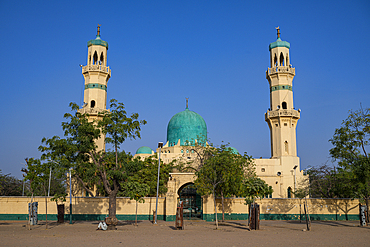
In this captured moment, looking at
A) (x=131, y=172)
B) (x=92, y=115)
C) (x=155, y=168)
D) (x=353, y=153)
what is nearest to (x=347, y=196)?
(x=353, y=153)

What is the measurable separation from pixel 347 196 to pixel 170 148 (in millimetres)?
24513

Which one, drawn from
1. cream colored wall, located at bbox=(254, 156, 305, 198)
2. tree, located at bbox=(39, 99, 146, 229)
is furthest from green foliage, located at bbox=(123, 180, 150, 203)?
cream colored wall, located at bbox=(254, 156, 305, 198)

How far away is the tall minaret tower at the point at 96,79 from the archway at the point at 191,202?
38.4ft

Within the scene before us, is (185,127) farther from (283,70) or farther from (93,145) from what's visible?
(93,145)

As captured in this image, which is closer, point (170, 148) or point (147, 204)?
point (147, 204)

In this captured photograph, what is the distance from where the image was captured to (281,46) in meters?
46.6

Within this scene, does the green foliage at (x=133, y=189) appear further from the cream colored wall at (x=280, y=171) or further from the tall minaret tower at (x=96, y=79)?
the cream colored wall at (x=280, y=171)

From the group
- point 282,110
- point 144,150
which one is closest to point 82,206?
point 144,150

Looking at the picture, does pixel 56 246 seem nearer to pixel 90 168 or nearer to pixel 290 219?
pixel 90 168

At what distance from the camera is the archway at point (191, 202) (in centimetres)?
3387

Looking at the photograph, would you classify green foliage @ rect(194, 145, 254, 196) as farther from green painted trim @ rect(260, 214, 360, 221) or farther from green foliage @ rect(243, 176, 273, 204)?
green painted trim @ rect(260, 214, 360, 221)

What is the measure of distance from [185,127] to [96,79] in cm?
1572

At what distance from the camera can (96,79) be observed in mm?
43562

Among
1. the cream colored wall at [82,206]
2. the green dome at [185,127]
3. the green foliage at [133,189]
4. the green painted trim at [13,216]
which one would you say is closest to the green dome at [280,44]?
the green dome at [185,127]
